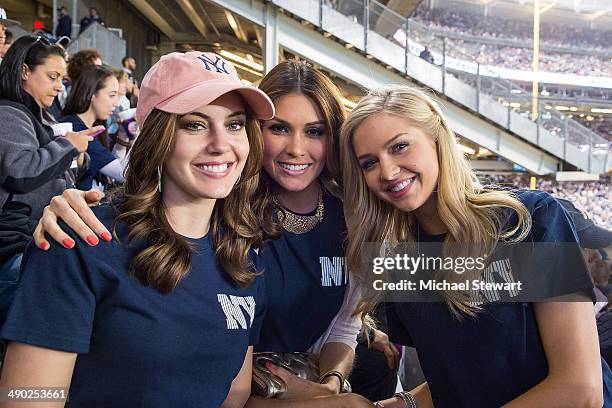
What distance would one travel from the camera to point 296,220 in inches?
53.1

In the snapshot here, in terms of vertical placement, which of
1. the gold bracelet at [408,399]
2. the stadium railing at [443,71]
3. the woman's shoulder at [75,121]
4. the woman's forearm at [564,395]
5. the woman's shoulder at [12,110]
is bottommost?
the gold bracelet at [408,399]

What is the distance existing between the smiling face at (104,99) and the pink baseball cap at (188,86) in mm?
1695

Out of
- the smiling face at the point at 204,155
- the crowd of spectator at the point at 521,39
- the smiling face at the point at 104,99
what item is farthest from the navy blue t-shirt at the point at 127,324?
the crowd of spectator at the point at 521,39

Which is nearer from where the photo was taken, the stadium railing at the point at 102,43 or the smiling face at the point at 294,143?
the smiling face at the point at 294,143

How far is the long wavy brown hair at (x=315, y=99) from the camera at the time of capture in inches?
53.6

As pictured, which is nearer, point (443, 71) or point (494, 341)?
point (494, 341)

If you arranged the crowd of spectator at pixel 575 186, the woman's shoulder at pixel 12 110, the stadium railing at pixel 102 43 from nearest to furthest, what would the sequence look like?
the woman's shoulder at pixel 12 110
the stadium railing at pixel 102 43
the crowd of spectator at pixel 575 186

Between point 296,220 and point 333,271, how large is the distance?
144 mm

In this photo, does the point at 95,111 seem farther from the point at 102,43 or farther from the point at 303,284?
the point at 102,43

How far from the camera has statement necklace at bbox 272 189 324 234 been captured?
1331 millimetres

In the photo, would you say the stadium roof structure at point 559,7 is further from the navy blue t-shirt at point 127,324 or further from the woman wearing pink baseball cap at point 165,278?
the navy blue t-shirt at point 127,324

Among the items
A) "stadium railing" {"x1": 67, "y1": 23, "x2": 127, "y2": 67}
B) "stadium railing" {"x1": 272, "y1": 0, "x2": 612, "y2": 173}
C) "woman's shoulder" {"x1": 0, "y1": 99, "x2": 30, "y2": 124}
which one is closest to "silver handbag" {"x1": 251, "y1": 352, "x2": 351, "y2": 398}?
"woman's shoulder" {"x1": 0, "y1": 99, "x2": 30, "y2": 124}

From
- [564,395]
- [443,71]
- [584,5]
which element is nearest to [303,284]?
[564,395]

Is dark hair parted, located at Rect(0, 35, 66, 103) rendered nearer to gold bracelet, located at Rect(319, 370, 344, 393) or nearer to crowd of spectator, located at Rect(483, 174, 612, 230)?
gold bracelet, located at Rect(319, 370, 344, 393)
